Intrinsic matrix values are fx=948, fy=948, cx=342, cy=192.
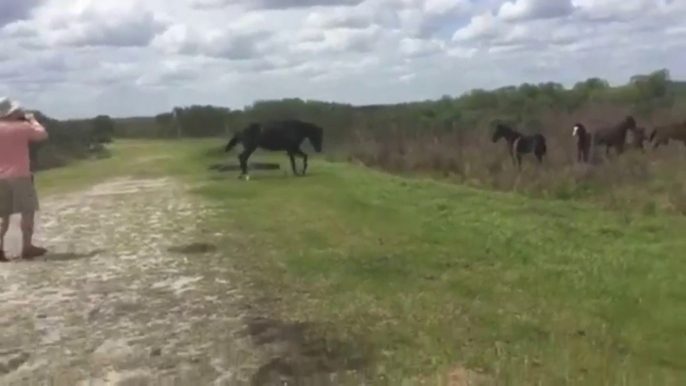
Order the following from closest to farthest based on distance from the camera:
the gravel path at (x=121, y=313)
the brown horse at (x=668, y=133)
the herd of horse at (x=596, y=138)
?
the gravel path at (x=121, y=313) → the herd of horse at (x=596, y=138) → the brown horse at (x=668, y=133)

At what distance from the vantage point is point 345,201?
1778cm

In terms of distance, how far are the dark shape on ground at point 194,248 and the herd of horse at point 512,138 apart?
1208cm

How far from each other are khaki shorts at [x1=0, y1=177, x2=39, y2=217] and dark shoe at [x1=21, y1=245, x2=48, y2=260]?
581 mm

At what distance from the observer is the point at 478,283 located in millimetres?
9336

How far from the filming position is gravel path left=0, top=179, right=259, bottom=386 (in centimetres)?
657

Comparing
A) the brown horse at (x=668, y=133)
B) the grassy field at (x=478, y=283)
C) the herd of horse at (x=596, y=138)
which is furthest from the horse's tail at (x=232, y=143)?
the brown horse at (x=668, y=133)

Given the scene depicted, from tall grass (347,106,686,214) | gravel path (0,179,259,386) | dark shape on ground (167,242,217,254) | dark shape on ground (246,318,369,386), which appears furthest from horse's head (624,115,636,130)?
dark shape on ground (246,318,369,386)

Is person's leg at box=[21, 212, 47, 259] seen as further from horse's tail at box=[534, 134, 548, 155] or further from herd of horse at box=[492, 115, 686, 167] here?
horse's tail at box=[534, 134, 548, 155]

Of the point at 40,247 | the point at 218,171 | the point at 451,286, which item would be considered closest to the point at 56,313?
the point at 451,286

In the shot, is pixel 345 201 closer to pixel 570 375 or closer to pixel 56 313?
pixel 56 313

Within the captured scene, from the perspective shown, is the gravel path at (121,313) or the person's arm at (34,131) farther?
the person's arm at (34,131)

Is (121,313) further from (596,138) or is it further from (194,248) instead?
(596,138)

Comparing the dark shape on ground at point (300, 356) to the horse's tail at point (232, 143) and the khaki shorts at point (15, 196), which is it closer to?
the khaki shorts at point (15, 196)

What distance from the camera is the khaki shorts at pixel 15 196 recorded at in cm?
1149
